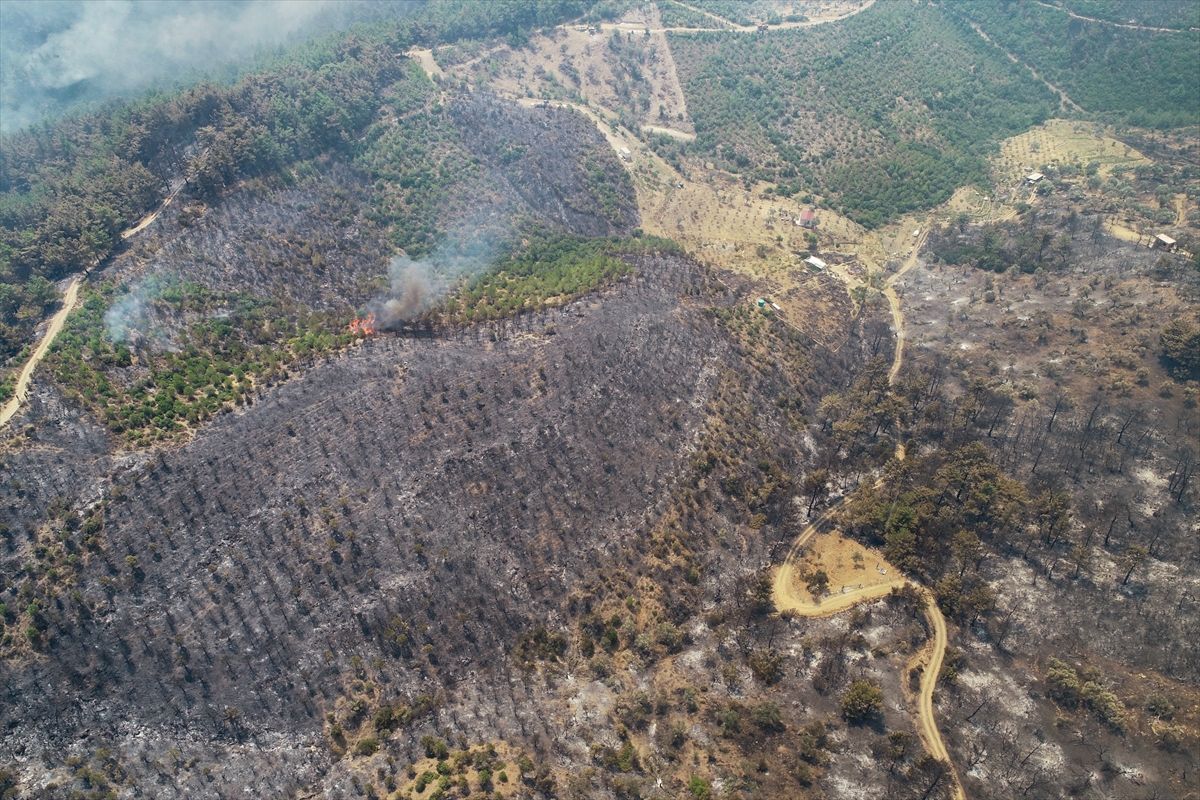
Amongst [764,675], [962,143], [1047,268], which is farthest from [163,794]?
[962,143]

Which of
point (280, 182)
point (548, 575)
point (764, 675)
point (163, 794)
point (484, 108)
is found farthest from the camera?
point (484, 108)

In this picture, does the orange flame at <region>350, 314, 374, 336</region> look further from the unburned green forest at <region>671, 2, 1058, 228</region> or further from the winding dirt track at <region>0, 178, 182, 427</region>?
the unburned green forest at <region>671, 2, 1058, 228</region>

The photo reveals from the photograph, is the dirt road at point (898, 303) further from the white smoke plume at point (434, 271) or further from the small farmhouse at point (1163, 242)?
the white smoke plume at point (434, 271)

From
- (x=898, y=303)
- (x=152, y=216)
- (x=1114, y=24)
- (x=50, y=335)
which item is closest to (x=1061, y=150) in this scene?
(x=1114, y=24)

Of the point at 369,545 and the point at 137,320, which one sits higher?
the point at 137,320

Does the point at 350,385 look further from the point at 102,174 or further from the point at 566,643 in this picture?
the point at 102,174

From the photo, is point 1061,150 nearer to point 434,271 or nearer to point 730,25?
point 730,25
